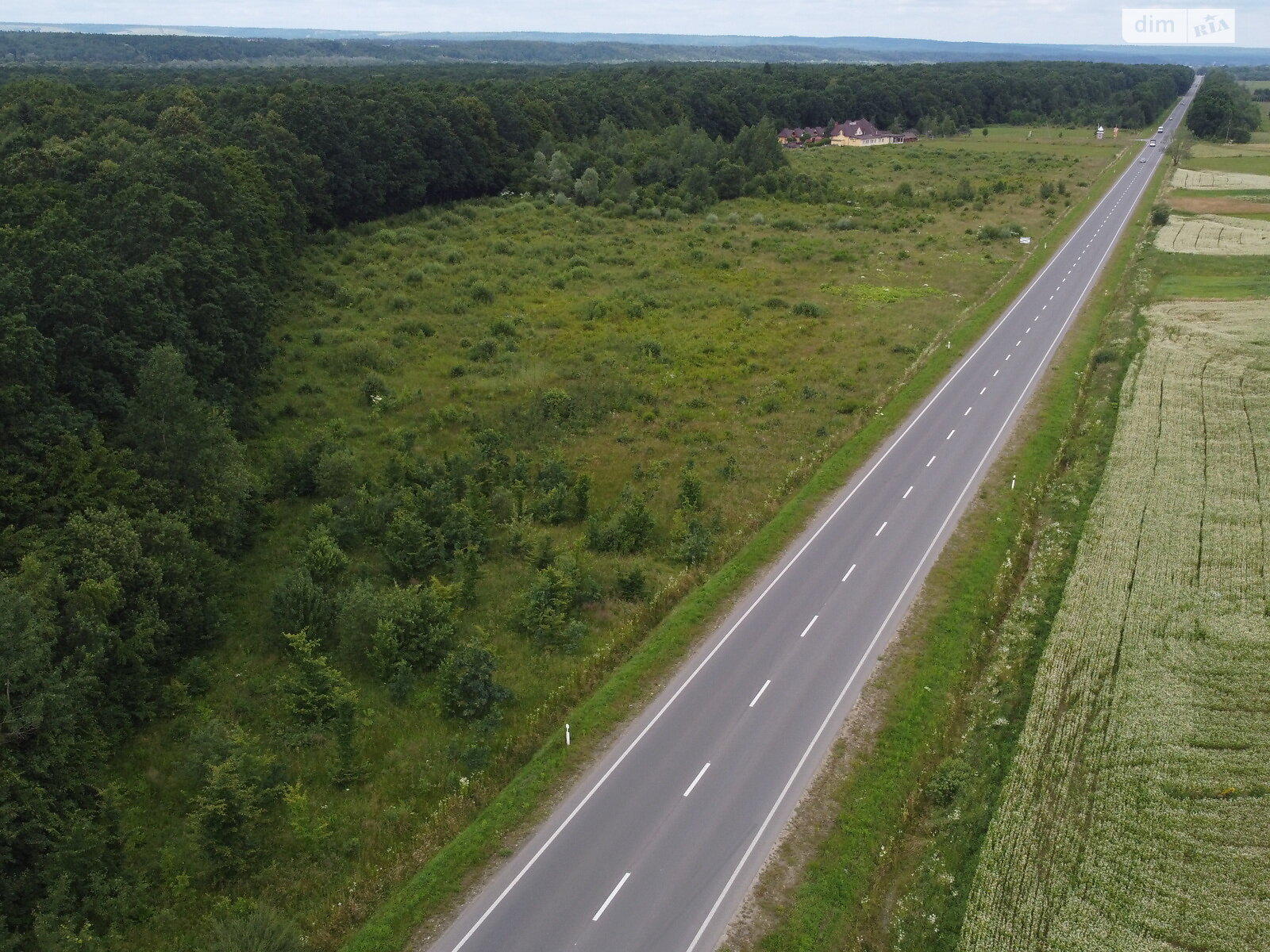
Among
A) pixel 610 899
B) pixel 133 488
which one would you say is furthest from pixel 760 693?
pixel 133 488

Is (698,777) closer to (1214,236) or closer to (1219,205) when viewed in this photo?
(1214,236)

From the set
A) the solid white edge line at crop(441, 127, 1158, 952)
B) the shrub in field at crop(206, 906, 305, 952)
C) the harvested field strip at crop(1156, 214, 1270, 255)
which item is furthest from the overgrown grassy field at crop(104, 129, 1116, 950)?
the harvested field strip at crop(1156, 214, 1270, 255)

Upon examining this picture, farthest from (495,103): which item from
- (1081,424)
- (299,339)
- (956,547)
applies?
(956,547)

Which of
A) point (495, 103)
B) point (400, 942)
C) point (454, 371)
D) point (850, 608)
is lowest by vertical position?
point (400, 942)

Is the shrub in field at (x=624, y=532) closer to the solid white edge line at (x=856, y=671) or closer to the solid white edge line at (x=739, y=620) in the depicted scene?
the solid white edge line at (x=739, y=620)

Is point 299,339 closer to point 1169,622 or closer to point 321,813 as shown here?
point 321,813

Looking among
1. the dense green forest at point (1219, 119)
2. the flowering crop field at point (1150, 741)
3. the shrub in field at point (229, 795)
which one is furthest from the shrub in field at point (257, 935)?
the dense green forest at point (1219, 119)

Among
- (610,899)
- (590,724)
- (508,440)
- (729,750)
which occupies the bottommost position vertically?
(610,899)
